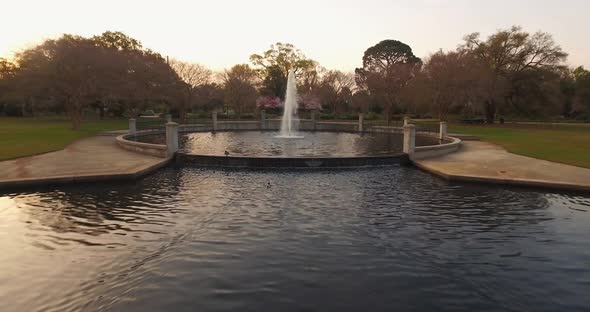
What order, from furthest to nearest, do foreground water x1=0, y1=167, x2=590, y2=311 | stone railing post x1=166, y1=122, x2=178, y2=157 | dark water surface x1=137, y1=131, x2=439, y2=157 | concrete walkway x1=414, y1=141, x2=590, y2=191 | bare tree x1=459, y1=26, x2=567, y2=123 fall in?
bare tree x1=459, y1=26, x2=567, y2=123 → dark water surface x1=137, y1=131, x2=439, y2=157 → stone railing post x1=166, y1=122, x2=178, y2=157 → concrete walkway x1=414, y1=141, x2=590, y2=191 → foreground water x1=0, y1=167, x2=590, y2=311

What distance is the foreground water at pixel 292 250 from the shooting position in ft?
21.1

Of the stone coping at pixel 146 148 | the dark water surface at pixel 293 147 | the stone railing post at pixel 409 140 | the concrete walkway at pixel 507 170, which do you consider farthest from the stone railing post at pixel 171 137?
the concrete walkway at pixel 507 170

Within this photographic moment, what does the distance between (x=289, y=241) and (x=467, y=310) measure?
4.10 meters

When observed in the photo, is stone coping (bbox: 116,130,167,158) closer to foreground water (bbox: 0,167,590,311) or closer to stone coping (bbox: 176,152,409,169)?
stone coping (bbox: 176,152,409,169)

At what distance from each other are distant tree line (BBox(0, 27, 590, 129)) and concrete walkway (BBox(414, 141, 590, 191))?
2761 cm

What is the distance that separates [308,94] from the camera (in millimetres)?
76750

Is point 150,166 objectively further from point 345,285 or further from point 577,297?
point 577,297

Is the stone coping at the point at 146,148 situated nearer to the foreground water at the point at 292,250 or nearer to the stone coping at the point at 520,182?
the foreground water at the point at 292,250

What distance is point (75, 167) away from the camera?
657 inches

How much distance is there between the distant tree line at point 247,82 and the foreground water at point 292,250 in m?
A: 30.3

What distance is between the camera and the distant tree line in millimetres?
38472

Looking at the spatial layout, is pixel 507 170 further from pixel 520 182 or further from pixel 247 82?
pixel 247 82

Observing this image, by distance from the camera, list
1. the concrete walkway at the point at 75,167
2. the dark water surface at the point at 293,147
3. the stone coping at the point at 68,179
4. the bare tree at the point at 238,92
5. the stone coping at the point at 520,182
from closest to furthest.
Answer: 1. the stone coping at the point at 68,179
2. the stone coping at the point at 520,182
3. the concrete walkway at the point at 75,167
4. the dark water surface at the point at 293,147
5. the bare tree at the point at 238,92

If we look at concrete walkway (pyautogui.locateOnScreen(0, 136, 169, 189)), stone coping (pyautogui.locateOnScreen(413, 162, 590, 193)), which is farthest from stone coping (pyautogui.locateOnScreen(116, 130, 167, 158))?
stone coping (pyautogui.locateOnScreen(413, 162, 590, 193))
